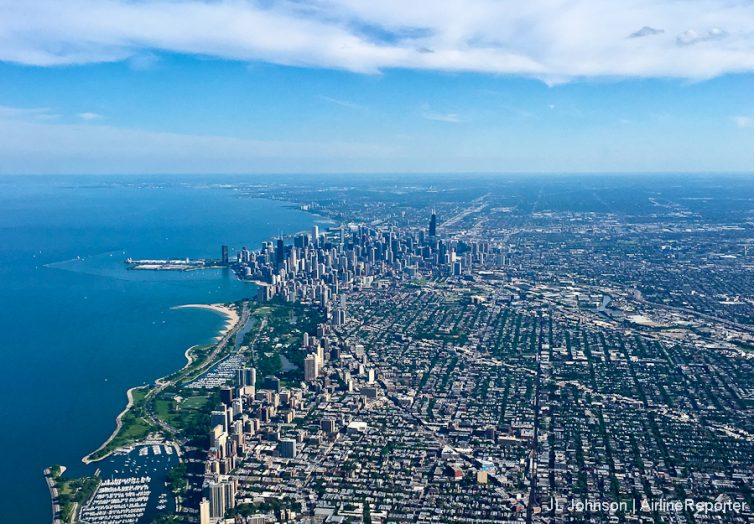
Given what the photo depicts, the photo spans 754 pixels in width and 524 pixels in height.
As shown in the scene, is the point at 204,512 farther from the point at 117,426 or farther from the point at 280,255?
the point at 280,255

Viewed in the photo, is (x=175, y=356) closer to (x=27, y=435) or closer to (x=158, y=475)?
(x=27, y=435)

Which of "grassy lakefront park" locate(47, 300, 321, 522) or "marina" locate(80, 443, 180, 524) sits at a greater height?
"grassy lakefront park" locate(47, 300, 321, 522)

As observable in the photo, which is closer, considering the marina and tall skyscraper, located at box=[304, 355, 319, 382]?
the marina

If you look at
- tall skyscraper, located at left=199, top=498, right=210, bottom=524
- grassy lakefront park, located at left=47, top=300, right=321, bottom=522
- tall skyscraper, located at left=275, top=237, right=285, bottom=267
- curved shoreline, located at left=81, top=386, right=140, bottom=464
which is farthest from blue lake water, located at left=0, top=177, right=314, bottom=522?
tall skyscraper, located at left=199, top=498, right=210, bottom=524

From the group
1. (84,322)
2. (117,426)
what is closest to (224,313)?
(84,322)

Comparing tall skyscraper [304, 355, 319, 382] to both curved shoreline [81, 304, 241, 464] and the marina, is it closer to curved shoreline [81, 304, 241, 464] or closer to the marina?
curved shoreline [81, 304, 241, 464]

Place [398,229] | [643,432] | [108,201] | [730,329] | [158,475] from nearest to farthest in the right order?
1. [158,475]
2. [643,432]
3. [730,329]
4. [398,229]
5. [108,201]

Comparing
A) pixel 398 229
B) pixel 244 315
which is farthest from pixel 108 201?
pixel 244 315

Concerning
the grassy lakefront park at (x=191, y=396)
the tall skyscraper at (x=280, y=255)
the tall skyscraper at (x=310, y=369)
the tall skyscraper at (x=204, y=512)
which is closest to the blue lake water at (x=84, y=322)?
the grassy lakefront park at (x=191, y=396)
